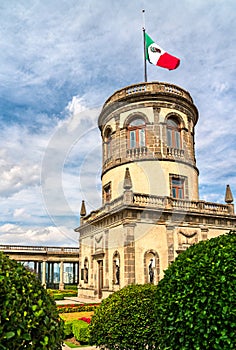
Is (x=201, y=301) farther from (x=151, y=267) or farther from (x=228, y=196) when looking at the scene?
(x=228, y=196)

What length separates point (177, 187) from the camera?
85.3 ft

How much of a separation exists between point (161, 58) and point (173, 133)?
5849 mm

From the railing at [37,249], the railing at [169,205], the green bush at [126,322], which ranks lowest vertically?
the green bush at [126,322]

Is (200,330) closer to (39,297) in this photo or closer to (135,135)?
(39,297)

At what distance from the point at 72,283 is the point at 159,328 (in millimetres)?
48342

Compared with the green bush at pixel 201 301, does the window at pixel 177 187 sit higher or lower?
higher

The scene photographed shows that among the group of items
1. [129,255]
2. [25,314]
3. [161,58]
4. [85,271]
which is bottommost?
[85,271]

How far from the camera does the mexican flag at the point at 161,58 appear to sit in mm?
25750

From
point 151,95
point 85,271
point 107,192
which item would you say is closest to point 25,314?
point 151,95

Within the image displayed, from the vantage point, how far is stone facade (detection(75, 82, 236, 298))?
21.9 metres

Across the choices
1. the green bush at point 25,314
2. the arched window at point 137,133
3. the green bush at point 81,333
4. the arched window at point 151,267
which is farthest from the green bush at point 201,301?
the arched window at point 137,133

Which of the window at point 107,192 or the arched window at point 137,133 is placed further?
the window at point 107,192

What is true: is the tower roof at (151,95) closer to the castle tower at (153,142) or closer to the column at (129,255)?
the castle tower at (153,142)

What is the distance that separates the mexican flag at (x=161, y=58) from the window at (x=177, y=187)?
8.60 m
